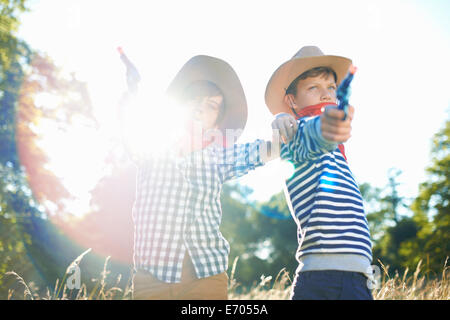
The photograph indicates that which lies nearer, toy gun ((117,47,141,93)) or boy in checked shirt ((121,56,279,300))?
boy in checked shirt ((121,56,279,300))

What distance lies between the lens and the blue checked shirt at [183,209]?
1.90 m

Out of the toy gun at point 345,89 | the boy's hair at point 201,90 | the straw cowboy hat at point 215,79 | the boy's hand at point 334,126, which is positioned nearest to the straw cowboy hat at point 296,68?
the straw cowboy hat at point 215,79

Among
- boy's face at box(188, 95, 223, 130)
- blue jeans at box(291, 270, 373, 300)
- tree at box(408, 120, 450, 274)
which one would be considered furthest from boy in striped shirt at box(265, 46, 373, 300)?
tree at box(408, 120, 450, 274)

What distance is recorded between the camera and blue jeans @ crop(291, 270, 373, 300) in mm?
1609

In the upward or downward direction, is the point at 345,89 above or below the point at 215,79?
below

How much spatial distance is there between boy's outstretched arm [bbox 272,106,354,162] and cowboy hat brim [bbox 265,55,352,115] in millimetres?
645

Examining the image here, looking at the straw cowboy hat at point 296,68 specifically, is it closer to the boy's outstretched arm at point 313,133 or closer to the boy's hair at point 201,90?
the boy's hair at point 201,90

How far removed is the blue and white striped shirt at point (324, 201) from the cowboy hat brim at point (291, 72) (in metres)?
0.69

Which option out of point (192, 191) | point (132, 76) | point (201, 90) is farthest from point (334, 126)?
point (132, 76)

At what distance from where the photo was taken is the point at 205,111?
7.84 ft

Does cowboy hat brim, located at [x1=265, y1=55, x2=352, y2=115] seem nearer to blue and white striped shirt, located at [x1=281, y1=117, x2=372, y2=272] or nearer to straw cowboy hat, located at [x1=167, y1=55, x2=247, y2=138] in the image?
straw cowboy hat, located at [x1=167, y1=55, x2=247, y2=138]

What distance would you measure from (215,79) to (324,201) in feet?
4.47

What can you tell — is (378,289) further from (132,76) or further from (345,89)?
(132,76)

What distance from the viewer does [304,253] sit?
1.79m
